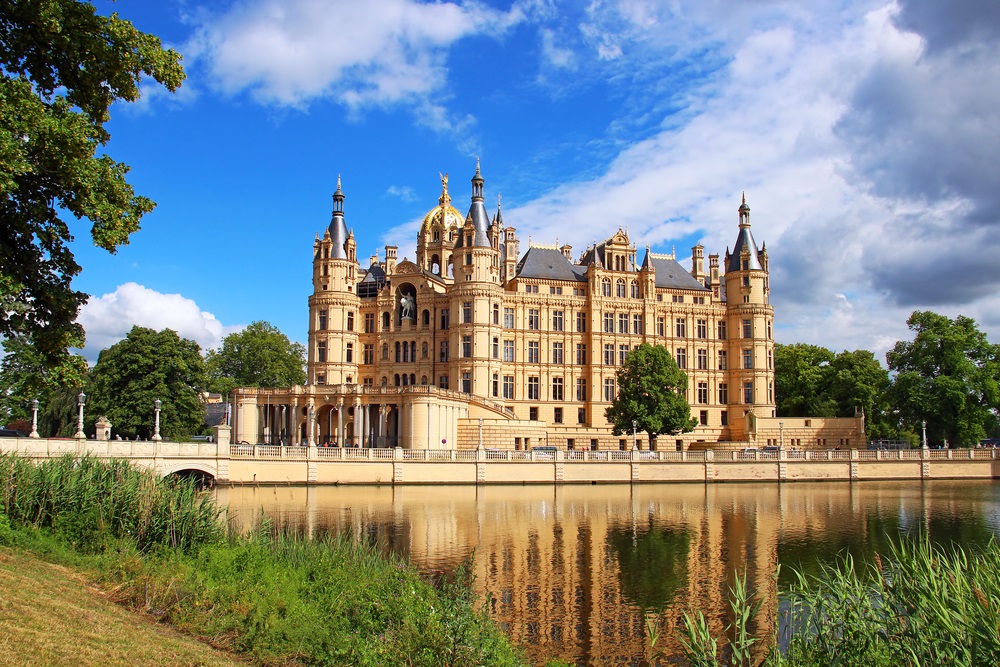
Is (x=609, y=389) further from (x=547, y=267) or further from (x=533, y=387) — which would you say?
(x=547, y=267)

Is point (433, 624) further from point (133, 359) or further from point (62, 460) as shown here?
point (133, 359)

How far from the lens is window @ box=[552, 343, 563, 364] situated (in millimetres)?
72938

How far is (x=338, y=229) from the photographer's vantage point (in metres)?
72.1

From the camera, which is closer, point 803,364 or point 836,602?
point 836,602

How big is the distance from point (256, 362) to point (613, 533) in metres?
67.5

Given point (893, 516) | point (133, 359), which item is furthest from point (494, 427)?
point (893, 516)

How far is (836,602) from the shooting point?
42.0 feet

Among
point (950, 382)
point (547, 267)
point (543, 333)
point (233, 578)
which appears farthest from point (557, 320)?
point (233, 578)

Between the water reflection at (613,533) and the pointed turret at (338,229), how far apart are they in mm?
30019

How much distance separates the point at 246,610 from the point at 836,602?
9.75 meters

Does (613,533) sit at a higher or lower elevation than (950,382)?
lower

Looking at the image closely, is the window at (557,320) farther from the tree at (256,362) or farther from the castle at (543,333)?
the tree at (256,362)

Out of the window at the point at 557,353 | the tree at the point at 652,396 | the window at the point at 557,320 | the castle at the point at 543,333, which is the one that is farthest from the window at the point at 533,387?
the tree at the point at 652,396

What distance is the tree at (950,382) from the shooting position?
213ft
